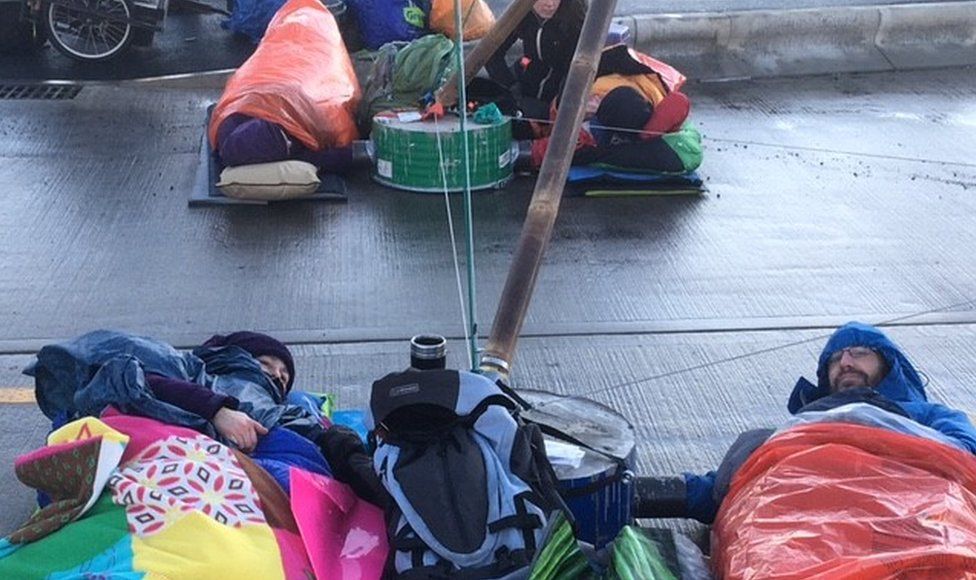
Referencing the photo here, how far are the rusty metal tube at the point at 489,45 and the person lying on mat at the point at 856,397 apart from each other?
3.34 metres

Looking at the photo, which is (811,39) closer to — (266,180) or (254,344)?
(266,180)

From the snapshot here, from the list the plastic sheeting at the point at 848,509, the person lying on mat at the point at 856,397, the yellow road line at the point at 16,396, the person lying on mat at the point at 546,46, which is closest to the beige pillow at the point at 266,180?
the person lying on mat at the point at 546,46

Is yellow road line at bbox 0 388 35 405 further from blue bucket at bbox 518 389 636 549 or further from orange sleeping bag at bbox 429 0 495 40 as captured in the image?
orange sleeping bag at bbox 429 0 495 40

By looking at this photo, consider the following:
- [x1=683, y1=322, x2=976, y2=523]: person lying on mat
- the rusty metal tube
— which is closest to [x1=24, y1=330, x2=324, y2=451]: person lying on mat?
[x1=683, y1=322, x2=976, y2=523]: person lying on mat

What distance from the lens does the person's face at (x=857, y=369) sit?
3822 millimetres

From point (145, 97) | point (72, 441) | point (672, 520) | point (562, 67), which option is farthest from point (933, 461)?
point (145, 97)

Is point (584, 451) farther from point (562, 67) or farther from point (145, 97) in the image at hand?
point (145, 97)

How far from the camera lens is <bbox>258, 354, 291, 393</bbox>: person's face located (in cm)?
395

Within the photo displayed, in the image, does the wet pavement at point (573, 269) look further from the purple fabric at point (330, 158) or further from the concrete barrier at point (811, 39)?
the concrete barrier at point (811, 39)

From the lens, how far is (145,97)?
28.5 ft

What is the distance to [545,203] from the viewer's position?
3980 millimetres

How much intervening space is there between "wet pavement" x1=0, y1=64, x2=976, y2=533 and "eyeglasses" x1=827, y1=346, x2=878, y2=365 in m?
0.51

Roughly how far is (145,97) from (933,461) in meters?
6.85

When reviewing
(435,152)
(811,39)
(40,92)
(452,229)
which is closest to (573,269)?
(452,229)
